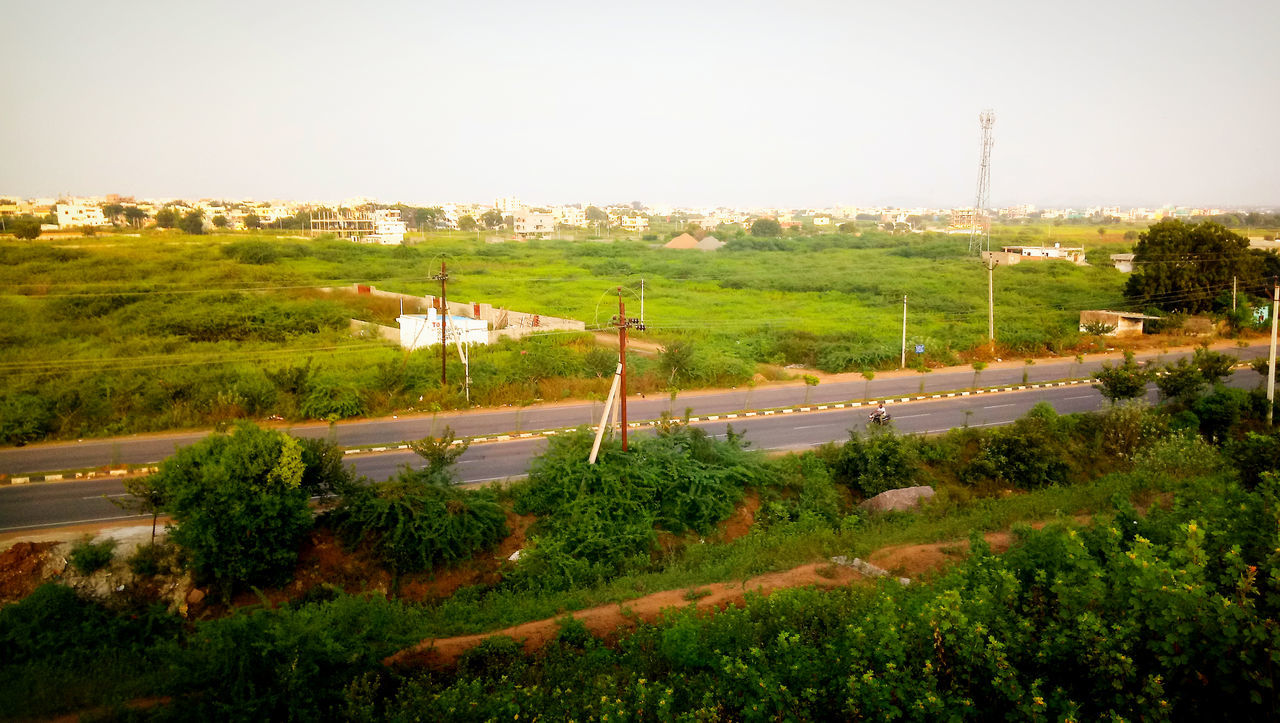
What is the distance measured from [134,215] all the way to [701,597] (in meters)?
53.6

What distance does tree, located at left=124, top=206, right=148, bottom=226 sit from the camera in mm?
48344

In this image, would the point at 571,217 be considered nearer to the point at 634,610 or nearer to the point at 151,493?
the point at 151,493

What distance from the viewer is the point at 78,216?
39.7m

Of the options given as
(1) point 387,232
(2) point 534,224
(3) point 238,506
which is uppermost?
(2) point 534,224

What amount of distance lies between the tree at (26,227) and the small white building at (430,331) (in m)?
18.4

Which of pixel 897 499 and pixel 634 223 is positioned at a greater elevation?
pixel 634 223

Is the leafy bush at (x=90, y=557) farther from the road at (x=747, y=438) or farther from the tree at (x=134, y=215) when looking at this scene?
the tree at (x=134, y=215)

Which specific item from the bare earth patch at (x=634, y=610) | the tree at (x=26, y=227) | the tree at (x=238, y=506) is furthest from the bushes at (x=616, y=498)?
the tree at (x=26, y=227)

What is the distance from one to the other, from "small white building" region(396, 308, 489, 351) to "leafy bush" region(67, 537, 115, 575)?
15.1m

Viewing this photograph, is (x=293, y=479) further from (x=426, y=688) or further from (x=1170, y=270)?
(x=1170, y=270)

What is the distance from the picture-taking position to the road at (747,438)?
1335 cm

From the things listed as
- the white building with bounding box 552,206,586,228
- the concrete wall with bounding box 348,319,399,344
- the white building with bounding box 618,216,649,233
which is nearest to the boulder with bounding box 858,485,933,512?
the concrete wall with bounding box 348,319,399,344

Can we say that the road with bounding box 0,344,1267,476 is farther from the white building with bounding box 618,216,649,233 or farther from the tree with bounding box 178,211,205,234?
the white building with bounding box 618,216,649,233

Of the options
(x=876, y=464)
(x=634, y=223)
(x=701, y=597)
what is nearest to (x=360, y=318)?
(x=876, y=464)
